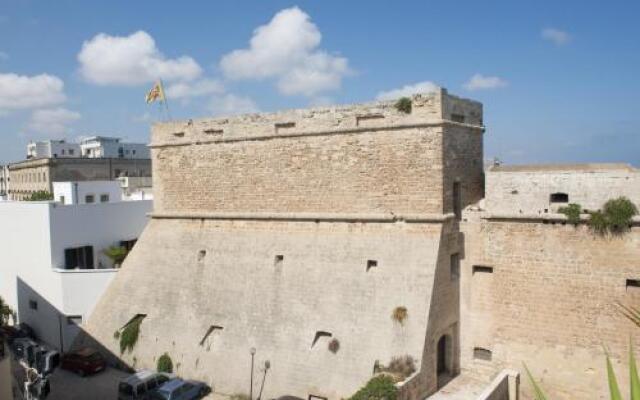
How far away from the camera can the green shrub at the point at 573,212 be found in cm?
1323

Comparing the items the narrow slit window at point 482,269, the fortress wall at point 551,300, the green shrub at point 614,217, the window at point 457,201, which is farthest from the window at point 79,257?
the green shrub at point 614,217

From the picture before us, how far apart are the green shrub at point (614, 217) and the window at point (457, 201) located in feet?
10.3

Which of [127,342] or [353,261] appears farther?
[127,342]

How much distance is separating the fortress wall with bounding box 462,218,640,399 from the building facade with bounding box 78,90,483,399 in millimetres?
710

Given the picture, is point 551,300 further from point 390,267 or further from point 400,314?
point 390,267

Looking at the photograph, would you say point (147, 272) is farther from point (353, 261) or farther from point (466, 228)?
point (466, 228)

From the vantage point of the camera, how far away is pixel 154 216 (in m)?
19.4

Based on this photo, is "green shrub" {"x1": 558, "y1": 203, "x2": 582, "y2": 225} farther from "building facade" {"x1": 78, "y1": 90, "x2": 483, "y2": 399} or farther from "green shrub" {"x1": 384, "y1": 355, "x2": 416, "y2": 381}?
"green shrub" {"x1": 384, "y1": 355, "x2": 416, "y2": 381}

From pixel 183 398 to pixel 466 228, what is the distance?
27.7 ft

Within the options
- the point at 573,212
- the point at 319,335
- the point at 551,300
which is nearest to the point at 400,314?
the point at 319,335

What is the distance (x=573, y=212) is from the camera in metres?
13.3

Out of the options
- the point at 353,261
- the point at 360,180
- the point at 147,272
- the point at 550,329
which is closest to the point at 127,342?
the point at 147,272

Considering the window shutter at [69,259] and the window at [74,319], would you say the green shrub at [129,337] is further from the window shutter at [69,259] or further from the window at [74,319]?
the window shutter at [69,259]

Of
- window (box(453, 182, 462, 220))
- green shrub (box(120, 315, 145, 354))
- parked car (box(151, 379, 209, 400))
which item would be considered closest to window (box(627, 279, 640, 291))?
window (box(453, 182, 462, 220))
